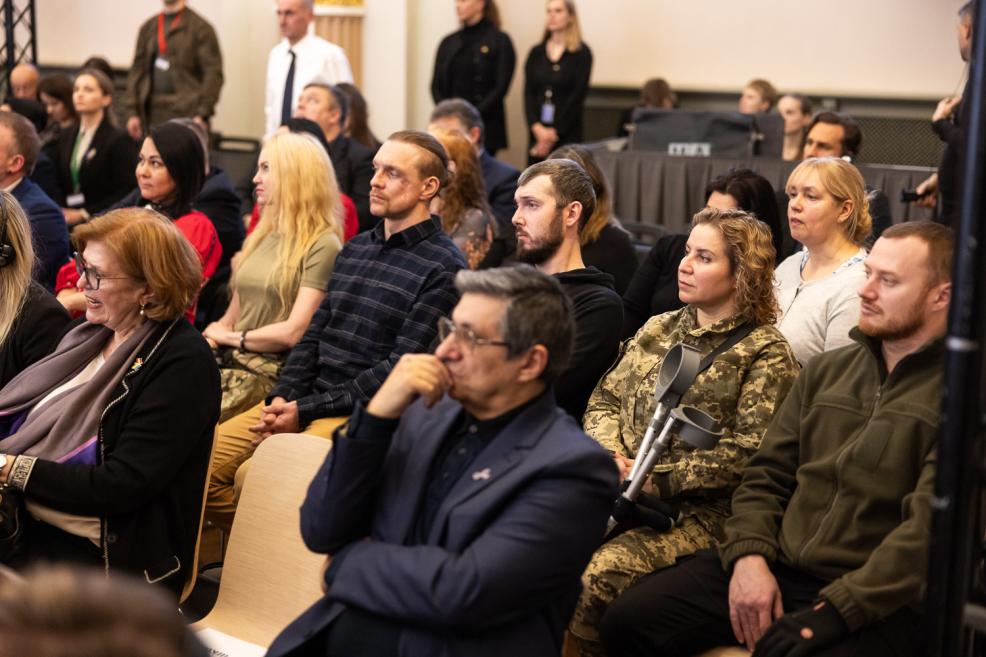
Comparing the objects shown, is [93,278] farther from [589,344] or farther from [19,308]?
[589,344]

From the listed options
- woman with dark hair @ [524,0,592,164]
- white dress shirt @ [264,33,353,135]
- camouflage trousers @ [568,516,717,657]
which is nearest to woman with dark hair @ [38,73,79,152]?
white dress shirt @ [264,33,353,135]

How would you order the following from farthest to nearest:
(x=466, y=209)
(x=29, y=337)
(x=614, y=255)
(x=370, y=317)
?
1. (x=466, y=209)
2. (x=614, y=255)
3. (x=370, y=317)
4. (x=29, y=337)

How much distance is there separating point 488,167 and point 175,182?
1.56m

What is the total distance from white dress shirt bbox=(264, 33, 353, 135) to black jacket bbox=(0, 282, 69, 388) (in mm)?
4114

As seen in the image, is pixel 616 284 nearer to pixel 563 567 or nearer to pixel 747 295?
pixel 747 295

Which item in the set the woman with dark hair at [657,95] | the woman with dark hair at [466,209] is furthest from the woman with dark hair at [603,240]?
the woman with dark hair at [657,95]

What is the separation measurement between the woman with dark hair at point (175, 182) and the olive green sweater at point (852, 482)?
2267mm

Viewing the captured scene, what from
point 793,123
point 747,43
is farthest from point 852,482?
point 747,43

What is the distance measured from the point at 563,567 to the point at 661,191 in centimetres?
495

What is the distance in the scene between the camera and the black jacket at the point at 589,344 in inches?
119

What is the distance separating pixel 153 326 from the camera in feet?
8.51

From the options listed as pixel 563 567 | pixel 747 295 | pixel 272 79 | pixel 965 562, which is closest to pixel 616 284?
pixel 747 295

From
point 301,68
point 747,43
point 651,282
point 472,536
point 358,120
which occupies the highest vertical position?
point 747,43

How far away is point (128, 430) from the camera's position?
8.07ft
